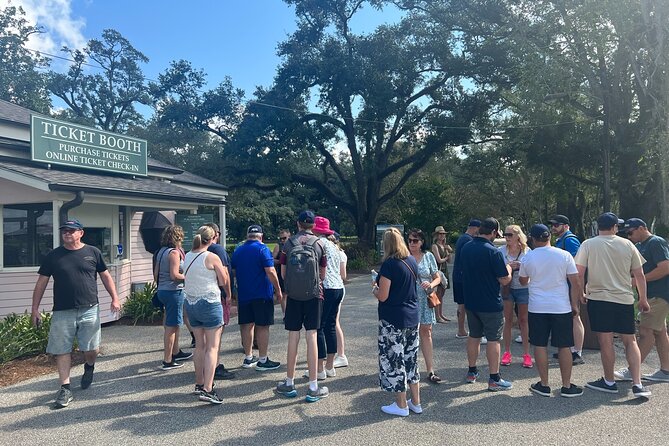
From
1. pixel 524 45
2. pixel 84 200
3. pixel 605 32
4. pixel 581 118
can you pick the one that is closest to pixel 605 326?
pixel 84 200

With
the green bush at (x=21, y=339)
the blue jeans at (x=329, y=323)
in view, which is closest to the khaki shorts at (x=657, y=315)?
the blue jeans at (x=329, y=323)

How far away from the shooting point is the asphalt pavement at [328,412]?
3.98 metres

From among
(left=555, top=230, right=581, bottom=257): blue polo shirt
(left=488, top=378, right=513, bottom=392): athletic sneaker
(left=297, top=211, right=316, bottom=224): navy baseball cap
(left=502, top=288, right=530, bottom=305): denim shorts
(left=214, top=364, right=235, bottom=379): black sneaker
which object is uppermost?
(left=297, top=211, right=316, bottom=224): navy baseball cap

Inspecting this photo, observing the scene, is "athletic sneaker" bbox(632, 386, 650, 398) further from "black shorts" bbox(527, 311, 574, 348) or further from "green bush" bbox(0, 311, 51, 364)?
"green bush" bbox(0, 311, 51, 364)

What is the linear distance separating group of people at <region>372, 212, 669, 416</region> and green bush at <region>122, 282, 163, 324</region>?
6.20 meters

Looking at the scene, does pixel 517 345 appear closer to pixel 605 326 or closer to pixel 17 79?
pixel 605 326

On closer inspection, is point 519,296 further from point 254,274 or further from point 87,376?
point 87,376

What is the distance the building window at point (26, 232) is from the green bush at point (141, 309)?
187 centimetres

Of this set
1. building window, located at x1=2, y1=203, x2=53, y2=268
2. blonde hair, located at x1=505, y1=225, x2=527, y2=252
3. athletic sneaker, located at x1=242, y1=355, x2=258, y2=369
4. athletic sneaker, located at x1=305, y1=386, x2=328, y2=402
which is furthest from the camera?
Answer: building window, located at x1=2, y1=203, x2=53, y2=268

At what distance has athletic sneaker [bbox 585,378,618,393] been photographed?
4922 mm

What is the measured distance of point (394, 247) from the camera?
450 cm

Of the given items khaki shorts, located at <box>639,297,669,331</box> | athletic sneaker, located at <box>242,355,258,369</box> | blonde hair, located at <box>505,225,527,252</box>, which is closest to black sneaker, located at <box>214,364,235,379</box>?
athletic sneaker, located at <box>242,355,258,369</box>

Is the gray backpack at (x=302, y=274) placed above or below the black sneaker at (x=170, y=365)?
above

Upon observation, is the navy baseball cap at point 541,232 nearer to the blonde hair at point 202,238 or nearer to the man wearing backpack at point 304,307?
the man wearing backpack at point 304,307
